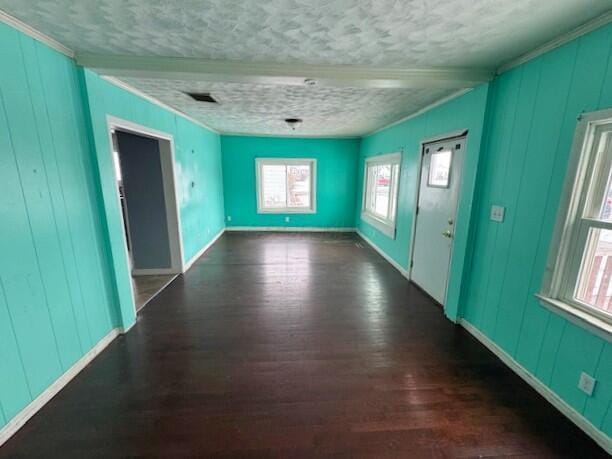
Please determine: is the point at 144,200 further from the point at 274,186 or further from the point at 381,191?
the point at 381,191

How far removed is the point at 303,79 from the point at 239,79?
21.3 inches

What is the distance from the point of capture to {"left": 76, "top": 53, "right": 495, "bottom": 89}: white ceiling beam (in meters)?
2.00

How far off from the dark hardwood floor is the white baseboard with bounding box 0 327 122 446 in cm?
4

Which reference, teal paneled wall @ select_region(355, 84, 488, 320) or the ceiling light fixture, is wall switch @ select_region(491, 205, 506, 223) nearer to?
teal paneled wall @ select_region(355, 84, 488, 320)

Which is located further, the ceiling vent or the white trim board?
the ceiling vent

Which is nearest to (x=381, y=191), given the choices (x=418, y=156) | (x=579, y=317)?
(x=418, y=156)

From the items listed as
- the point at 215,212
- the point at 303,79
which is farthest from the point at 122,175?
the point at 303,79

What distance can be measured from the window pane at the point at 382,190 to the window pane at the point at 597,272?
11.0 feet

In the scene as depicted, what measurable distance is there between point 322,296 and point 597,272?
2411 mm

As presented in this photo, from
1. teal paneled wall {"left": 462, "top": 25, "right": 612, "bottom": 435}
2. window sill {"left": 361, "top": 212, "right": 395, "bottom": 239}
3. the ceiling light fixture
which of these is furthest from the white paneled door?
the ceiling light fixture

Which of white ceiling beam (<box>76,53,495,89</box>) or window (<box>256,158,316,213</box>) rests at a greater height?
white ceiling beam (<box>76,53,495,89</box>)

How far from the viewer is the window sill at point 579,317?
56.6 inches

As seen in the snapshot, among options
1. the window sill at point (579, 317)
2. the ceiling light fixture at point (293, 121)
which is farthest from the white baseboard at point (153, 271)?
the window sill at point (579, 317)

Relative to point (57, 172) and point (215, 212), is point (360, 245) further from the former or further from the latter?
point (57, 172)
